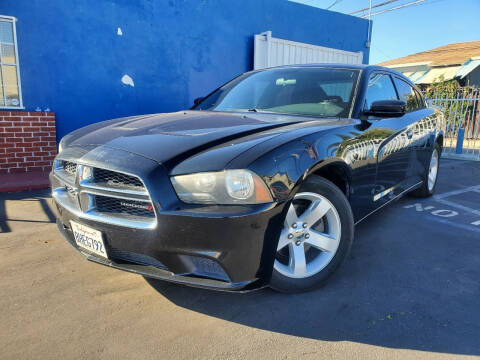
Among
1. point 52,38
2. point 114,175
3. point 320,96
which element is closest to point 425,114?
point 320,96

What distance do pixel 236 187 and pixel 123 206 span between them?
65cm

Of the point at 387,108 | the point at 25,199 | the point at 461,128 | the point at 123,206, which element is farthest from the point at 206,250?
the point at 461,128

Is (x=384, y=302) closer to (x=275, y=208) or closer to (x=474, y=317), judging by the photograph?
(x=474, y=317)

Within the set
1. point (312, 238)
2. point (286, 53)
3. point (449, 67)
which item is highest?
point (449, 67)

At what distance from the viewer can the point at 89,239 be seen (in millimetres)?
2113

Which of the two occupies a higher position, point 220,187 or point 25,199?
point 220,187

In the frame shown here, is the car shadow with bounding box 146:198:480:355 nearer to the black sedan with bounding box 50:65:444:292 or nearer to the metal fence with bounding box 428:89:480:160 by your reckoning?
the black sedan with bounding box 50:65:444:292

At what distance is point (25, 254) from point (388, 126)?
10.7 feet

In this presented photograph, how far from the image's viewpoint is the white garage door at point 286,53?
801 centimetres

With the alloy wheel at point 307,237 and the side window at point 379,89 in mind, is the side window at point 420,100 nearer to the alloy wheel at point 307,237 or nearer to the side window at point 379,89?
the side window at point 379,89

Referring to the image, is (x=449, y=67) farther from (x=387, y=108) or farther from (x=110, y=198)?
(x=110, y=198)

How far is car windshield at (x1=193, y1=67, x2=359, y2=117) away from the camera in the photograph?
300 cm

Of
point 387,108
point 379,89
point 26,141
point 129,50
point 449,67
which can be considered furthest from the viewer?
point 449,67

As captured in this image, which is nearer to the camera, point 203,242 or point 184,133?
point 203,242
